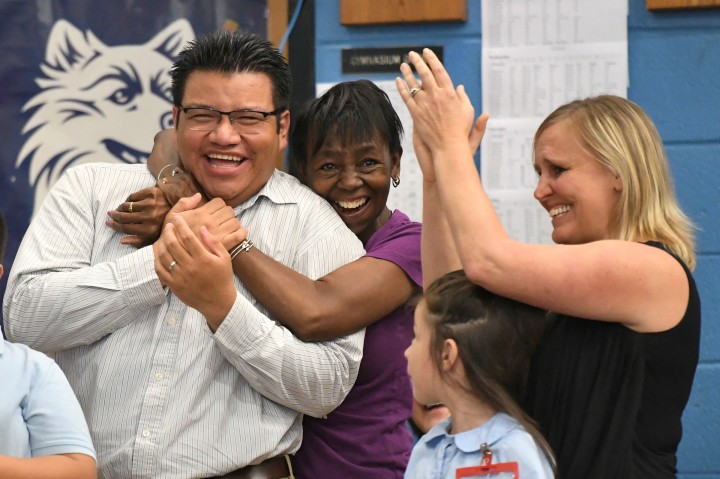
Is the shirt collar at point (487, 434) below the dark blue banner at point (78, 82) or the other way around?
below

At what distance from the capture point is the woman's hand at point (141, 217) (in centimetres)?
208

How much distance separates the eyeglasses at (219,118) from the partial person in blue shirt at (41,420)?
0.61 metres

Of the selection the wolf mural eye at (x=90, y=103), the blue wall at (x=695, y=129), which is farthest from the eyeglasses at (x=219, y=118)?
the blue wall at (x=695, y=129)

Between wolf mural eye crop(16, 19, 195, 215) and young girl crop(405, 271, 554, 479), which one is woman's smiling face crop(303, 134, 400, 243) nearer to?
young girl crop(405, 271, 554, 479)

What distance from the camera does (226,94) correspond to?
7.01ft

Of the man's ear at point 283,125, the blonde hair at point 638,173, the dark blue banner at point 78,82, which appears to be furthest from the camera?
the dark blue banner at point 78,82

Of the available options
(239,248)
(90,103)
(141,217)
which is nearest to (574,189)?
(239,248)

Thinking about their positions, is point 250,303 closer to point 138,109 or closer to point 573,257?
point 573,257

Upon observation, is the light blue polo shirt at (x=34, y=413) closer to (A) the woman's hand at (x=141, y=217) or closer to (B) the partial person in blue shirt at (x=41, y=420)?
(B) the partial person in blue shirt at (x=41, y=420)

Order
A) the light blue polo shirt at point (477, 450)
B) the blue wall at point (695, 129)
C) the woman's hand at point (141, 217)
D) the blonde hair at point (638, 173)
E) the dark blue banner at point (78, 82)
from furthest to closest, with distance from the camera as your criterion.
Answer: the dark blue banner at point (78, 82) → the blue wall at point (695, 129) → the woman's hand at point (141, 217) → the blonde hair at point (638, 173) → the light blue polo shirt at point (477, 450)

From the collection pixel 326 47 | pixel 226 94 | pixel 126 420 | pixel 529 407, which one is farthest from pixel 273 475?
pixel 326 47

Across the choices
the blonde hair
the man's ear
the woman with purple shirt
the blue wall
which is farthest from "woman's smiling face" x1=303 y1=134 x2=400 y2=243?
the blue wall

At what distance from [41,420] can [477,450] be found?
70cm

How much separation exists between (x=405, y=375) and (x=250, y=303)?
454mm
